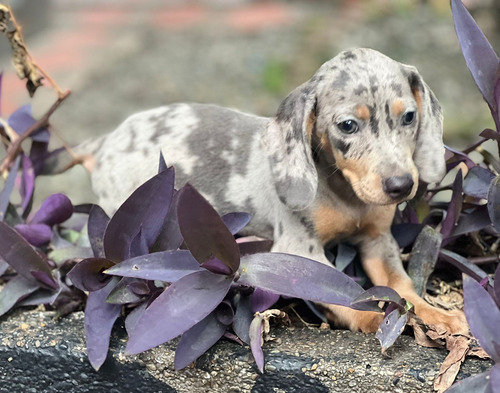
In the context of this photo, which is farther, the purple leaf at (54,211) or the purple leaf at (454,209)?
the purple leaf at (54,211)

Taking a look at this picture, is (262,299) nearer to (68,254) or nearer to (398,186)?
(398,186)

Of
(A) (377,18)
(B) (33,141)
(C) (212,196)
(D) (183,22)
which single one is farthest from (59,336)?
(D) (183,22)

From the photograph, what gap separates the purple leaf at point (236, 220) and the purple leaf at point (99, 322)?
12.7 inches

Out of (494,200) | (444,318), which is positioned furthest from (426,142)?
(444,318)

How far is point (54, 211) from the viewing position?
2.42m

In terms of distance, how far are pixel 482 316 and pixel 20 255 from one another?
1205 mm

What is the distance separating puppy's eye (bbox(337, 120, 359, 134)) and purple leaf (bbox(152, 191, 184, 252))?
0.45 metres

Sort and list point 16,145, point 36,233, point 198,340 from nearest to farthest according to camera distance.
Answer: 1. point 198,340
2. point 36,233
3. point 16,145

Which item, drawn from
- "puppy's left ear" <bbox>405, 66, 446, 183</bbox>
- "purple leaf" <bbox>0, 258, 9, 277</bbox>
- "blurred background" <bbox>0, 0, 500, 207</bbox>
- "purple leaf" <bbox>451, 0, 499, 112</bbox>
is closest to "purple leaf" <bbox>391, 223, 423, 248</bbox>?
"puppy's left ear" <bbox>405, 66, 446, 183</bbox>

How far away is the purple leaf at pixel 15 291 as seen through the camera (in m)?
2.13

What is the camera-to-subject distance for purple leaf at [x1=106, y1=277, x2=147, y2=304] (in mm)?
1920

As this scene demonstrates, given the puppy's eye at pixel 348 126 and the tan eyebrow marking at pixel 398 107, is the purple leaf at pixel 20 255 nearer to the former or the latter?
the puppy's eye at pixel 348 126

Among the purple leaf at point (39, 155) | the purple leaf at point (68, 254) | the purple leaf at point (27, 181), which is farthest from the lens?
the purple leaf at point (39, 155)

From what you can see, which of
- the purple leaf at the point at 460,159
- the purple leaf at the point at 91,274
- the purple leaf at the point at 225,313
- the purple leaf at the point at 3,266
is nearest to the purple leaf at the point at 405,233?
the purple leaf at the point at 460,159
